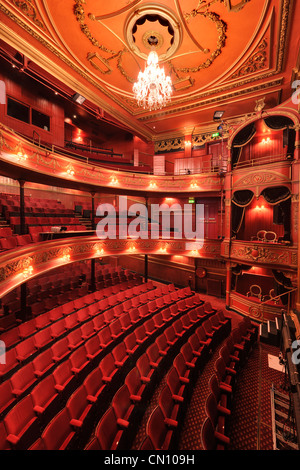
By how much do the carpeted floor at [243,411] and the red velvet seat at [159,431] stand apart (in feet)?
1.41

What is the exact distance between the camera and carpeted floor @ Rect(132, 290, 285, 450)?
123 inches

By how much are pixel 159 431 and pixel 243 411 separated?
177cm

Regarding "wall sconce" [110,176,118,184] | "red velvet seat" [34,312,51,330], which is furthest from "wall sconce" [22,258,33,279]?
"wall sconce" [110,176,118,184]

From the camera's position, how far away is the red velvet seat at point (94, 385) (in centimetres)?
330

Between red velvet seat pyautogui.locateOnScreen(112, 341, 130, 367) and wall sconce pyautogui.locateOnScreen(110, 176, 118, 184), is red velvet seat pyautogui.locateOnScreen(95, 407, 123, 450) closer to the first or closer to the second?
red velvet seat pyautogui.locateOnScreen(112, 341, 130, 367)

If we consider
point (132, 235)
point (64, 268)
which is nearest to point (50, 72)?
point (132, 235)

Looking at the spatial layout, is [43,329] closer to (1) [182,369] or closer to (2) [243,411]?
(1) [182,369]

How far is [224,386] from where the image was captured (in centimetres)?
366

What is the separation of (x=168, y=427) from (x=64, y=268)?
9.50m

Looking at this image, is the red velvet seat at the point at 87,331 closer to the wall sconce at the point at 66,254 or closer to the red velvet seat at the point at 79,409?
the red velvet seat at the point at 79,409

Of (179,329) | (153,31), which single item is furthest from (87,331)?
(153,31)

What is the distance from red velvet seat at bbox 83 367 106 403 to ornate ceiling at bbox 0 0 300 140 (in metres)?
7.94

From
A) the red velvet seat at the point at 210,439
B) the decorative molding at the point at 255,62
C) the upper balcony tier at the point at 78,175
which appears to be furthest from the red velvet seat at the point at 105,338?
the decorative molding at the point at 255,62

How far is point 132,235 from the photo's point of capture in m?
9.77
